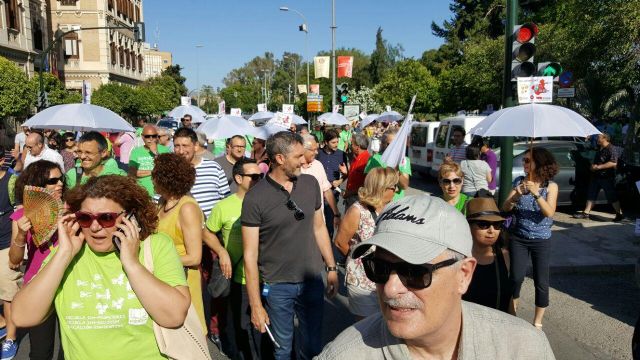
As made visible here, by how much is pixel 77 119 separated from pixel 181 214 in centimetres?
398

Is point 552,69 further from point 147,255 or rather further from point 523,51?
point 147,255

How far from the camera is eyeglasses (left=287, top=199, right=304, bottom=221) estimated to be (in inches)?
145

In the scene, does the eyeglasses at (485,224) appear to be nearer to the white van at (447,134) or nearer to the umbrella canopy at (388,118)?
the white van at (447,134)

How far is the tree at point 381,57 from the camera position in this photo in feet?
255

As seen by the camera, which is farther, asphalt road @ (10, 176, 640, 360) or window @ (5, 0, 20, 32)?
window @ (5, 0, 20, 32)

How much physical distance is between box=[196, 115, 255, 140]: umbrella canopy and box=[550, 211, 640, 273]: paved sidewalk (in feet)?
16.9

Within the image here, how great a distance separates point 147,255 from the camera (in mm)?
2498

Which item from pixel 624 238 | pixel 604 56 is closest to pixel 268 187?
pixel 624 238

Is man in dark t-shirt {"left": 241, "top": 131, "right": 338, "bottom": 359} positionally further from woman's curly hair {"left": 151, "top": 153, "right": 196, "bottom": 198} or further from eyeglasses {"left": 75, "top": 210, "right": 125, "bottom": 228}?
eyeglasses {"left": 75, "top": 210, "right": 125, "bottom": 228}

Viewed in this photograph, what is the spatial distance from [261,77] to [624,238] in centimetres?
10892

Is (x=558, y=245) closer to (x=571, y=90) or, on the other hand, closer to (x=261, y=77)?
(x=571, y=90)

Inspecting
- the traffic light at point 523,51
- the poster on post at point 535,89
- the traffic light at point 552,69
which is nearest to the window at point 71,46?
the traffic light at point 523,51

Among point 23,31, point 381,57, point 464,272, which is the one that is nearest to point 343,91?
point 464,272

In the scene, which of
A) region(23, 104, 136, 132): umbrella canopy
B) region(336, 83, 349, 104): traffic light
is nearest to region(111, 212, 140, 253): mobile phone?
region(23, 104, 136, 132): umbrella canopy
